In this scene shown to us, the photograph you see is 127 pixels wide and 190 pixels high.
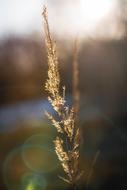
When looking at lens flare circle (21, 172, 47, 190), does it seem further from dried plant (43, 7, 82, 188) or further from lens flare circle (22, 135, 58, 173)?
dried plant (43, 7, 82, 188)

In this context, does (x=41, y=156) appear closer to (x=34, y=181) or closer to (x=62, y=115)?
(x=34, y=181)

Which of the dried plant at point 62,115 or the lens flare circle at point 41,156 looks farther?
the lens flare circle at point 41,156

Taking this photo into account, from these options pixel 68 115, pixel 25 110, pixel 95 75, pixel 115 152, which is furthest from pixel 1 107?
pixel 68 115

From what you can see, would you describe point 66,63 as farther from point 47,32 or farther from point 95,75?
point 47,32

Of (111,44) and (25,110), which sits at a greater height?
(111,44)

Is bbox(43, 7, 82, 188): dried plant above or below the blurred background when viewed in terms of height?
above

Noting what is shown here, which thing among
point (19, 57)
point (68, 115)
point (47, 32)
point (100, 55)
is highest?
point (47, 32)

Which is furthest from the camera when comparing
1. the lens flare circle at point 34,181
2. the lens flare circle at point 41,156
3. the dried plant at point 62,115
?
the lens flare circle at point 41,156

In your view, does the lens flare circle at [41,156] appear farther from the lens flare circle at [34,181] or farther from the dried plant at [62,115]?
the dried plant at [62,115]

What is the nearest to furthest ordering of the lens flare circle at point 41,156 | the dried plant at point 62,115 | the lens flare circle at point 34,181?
the dried plant at point 62,115 < the lens flare circle at point 34,181 < the lens flare circle at point 41,156

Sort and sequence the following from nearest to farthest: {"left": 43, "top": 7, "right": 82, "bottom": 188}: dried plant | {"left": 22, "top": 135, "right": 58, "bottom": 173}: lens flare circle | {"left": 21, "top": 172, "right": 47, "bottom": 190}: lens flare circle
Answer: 1. {"left": 43, "top": 7, "right": 82, "bottom": 188}: dried plant
2. {"left": 21, "top": 172, "right": 47, "bottom": 190}: lens flare circle
3. {"left": 22, "top": 135, "right": 58, "bottom": 173}: lens flare circle

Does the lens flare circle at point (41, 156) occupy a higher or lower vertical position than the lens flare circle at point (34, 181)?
lower
